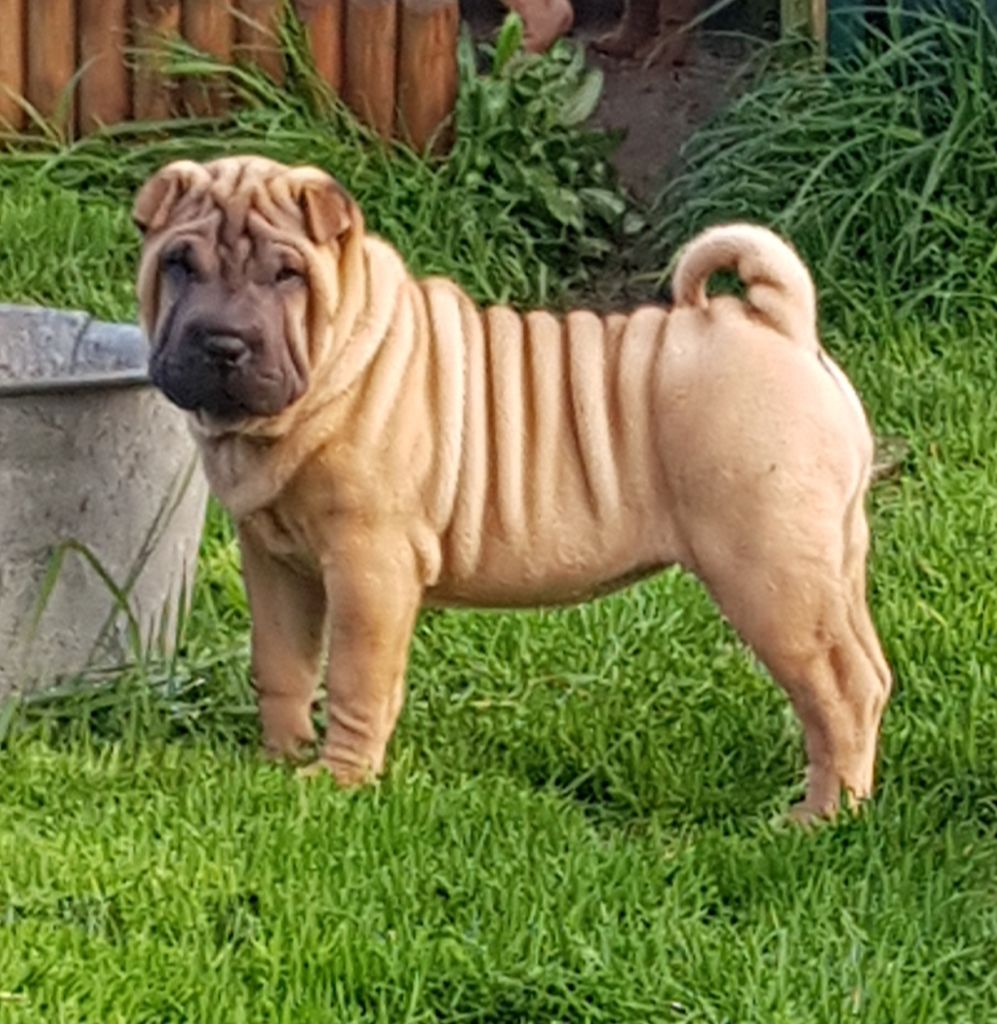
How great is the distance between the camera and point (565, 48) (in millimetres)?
7766

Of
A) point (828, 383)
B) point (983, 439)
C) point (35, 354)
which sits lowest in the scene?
point (983, 439)

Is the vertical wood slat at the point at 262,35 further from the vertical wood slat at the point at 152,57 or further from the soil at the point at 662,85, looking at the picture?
the soil at the point at 662,85

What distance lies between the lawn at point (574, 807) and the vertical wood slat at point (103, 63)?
0.64 m

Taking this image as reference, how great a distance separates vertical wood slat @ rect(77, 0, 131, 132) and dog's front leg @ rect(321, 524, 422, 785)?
3.58 metres

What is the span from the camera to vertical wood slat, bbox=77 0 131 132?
7555mm

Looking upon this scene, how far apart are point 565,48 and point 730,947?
174 inches

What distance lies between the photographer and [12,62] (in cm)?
756

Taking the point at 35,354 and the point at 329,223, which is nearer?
the point at 329,223

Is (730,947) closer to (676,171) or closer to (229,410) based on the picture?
(229,410)

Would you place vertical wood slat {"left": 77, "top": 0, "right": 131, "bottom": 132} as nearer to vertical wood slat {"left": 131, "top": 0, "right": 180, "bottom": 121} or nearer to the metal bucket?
vertical wood slat {"left": 131, "top": 0, "right": 180, "bottom": 121}

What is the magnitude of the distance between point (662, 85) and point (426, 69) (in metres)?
1.07

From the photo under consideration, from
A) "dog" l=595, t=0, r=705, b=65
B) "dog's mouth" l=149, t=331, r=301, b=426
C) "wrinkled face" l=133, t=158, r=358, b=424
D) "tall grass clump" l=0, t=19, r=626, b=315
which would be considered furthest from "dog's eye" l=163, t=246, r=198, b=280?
"dog" l=595, t=0, r=705, b=65

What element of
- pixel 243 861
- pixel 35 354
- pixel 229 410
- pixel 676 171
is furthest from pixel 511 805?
pixel 676 171

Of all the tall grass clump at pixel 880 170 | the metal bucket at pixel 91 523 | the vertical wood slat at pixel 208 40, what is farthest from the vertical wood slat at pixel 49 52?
the metal bucket at pixel 91 523
